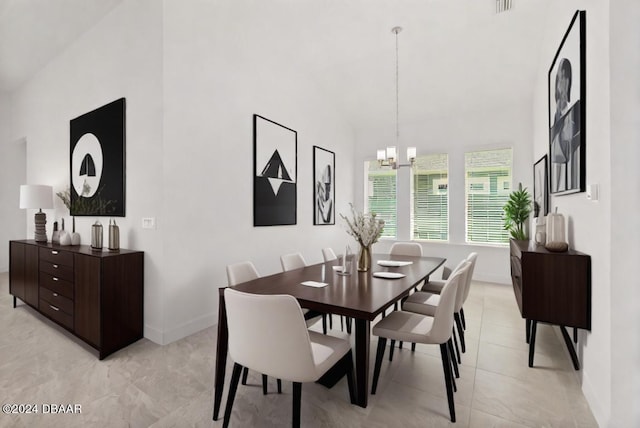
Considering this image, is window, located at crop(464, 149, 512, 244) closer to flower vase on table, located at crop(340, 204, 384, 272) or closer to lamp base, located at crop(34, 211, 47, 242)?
flower vase on table, located at crop(340, 204, 384, 272)

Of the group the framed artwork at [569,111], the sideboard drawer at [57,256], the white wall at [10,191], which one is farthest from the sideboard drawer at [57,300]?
the framed artwork at [569,111]

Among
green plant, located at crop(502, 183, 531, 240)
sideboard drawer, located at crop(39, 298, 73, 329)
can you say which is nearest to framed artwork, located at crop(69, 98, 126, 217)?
sideboard drawer, located at crop(39, 298, 73, 329)

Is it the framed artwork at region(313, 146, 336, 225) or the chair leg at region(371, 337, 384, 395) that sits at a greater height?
the framed artwork at region(313, 146, 336, 225)

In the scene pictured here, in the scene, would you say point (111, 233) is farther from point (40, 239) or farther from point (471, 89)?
point (471, 89)

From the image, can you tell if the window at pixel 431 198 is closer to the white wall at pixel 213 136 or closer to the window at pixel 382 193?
the window at pixel 382 193

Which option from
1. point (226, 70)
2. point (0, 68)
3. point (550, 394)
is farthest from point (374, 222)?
point (0, 68)

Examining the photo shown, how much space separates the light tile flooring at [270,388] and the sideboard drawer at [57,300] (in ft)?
0.96

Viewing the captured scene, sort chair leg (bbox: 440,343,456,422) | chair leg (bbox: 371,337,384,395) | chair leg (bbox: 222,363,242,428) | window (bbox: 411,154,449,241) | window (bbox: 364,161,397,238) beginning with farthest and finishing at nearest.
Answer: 1. window (bbox: 364,161,397,238)
2. window (bbox: 411,154,449,241)
3. chair leg (bbox: 371,337,384,395)
4. chair leg (bbox: 440,343,456,422)
5. chair leg (bbox: 222,363,242,428)

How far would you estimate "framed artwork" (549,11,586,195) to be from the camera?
2086mm

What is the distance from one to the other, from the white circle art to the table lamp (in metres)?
0.40

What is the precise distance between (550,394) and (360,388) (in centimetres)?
136

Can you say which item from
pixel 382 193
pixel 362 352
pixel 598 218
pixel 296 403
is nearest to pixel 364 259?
pixel 362 352

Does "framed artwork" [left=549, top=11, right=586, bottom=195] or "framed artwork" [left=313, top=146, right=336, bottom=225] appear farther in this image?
"framed artwork" [left=313, top=146, right=336, bottom=225]

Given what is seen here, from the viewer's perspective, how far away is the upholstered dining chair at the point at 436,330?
1766 mm
